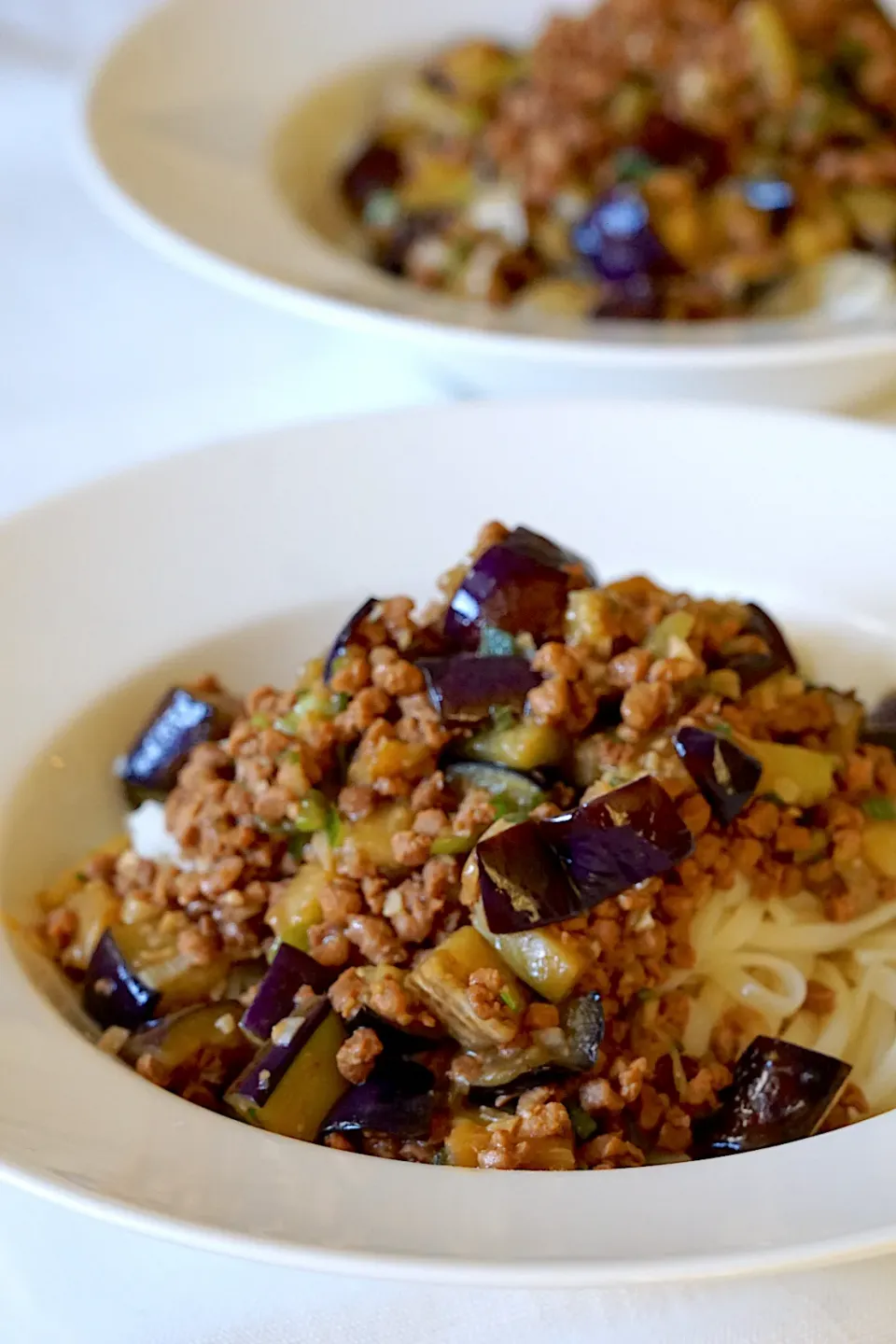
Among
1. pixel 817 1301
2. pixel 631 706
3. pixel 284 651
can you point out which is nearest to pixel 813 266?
pixel 284 651

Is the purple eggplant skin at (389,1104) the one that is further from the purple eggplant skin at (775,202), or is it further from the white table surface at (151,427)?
the purple eggplant skin at (775,202)

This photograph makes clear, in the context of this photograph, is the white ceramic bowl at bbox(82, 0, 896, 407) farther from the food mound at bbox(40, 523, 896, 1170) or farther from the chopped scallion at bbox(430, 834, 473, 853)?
the chopped scallion at bbox(430, 834, 473, 853)

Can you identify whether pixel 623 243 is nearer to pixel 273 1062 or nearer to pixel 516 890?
pixel 516 890

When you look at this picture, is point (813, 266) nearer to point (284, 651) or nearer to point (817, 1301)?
point (284, 651)

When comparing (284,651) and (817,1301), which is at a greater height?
(284,651)

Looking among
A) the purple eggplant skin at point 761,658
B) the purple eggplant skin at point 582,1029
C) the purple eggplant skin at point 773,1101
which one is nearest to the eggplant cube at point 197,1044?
the purple eggplant skin at point 582,1029

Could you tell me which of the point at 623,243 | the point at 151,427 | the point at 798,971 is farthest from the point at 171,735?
the point at 623,243

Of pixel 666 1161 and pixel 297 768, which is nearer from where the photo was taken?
pixel 666 1161
